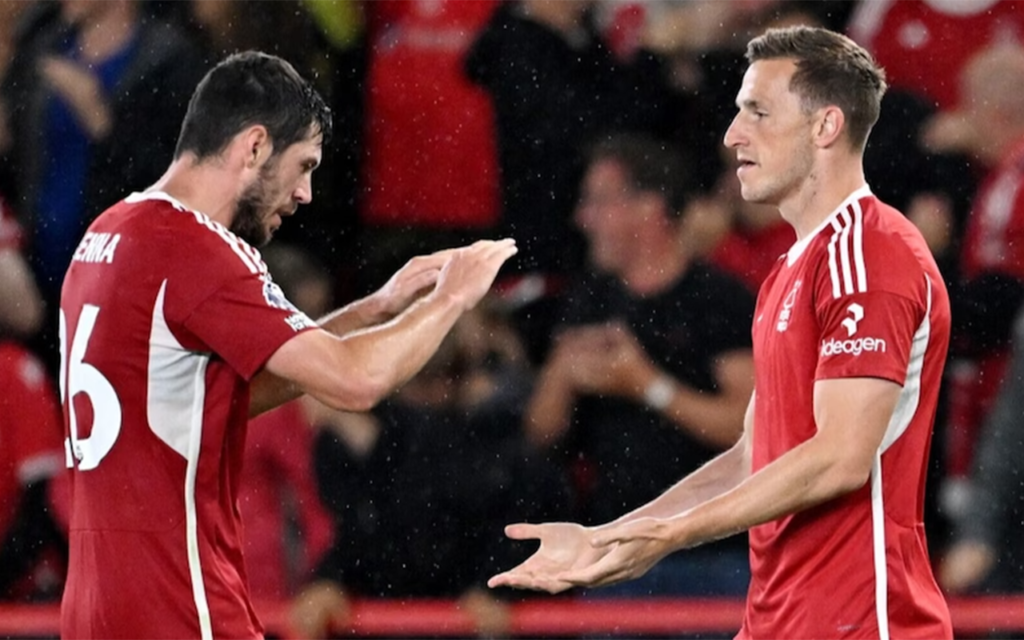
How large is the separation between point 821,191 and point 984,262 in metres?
2.09

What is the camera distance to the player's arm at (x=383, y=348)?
2.74 m

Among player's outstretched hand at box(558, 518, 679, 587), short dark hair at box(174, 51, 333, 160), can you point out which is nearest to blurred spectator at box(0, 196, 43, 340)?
short dark hair at box(174, 51, 333, 160)

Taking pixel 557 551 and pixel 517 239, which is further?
pixel 517 239

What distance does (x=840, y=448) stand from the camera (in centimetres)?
255

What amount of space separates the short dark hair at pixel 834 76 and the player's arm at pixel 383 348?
570mm

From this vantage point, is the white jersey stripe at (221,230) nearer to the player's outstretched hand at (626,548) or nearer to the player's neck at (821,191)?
the player's outstretched hand at (626,548)

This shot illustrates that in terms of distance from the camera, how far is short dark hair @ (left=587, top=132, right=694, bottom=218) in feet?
15.7

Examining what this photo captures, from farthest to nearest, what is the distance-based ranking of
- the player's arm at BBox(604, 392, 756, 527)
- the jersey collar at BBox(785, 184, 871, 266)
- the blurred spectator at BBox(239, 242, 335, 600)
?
the blurred spectator at BBox(239, 242, 335, 600), the player's arm at BBox(604, 392, 756, 527), the jersey collar at BBox(785, 184, 871, 266)

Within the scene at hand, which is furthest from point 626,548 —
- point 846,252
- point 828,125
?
point 828,125

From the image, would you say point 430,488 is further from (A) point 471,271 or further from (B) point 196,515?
(B) point 196,515

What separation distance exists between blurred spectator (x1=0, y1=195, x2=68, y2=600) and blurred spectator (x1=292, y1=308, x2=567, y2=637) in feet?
2.47

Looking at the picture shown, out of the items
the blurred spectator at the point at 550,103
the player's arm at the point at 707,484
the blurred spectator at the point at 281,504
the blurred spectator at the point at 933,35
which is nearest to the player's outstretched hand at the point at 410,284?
the player's arm at the point at 707,484

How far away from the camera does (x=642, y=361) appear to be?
15.7 ft

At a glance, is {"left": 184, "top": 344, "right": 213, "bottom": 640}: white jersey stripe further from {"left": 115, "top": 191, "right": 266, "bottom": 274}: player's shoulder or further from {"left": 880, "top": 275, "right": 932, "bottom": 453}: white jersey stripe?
{"left": 880, "top": 275, "right": 932, "bottom": 453}: white jersey stripe
